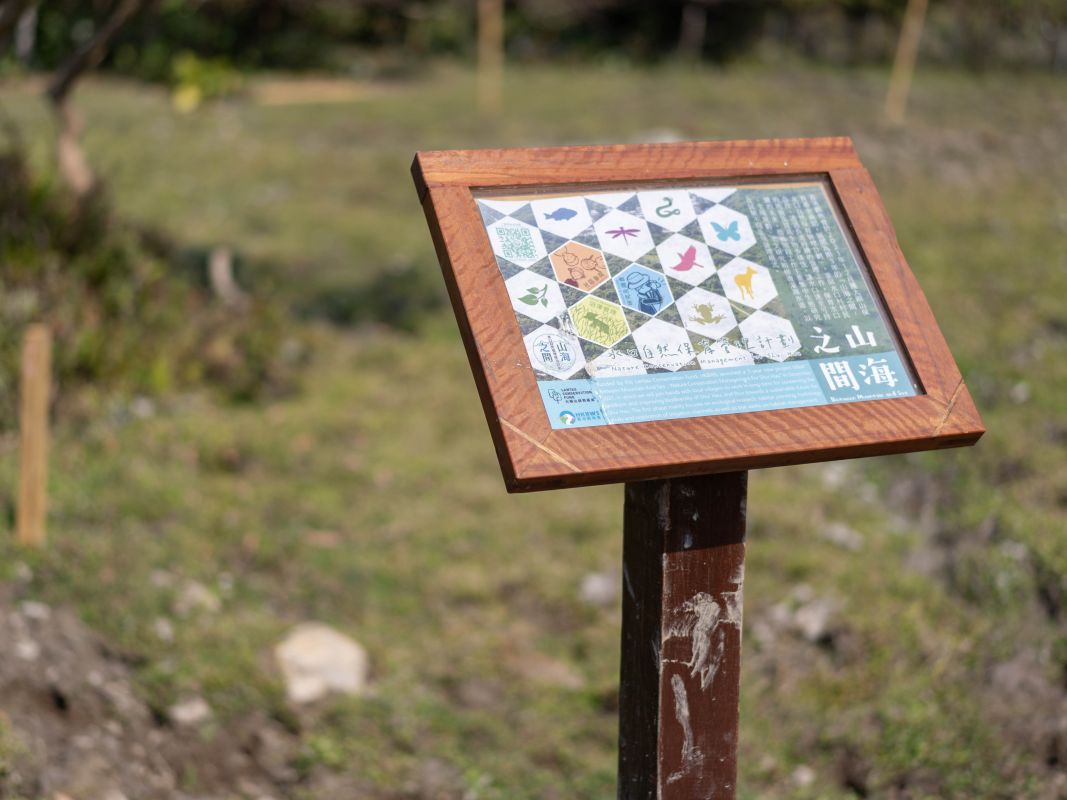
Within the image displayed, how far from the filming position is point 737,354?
6.80ft

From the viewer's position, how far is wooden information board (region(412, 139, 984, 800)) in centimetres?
194

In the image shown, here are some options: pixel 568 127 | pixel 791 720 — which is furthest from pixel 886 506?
pixel 568 127

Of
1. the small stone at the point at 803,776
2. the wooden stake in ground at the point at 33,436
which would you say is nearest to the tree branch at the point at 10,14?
the wooden stake in ground at the point at 33,436

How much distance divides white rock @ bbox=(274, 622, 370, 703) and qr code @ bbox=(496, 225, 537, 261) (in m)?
1.91

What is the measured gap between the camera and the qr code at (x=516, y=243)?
6.81 feet

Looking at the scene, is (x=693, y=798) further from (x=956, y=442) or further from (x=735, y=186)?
(x=735, y=186)

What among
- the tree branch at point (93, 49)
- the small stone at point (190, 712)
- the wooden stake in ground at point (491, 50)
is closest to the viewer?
the small stone at point (190, 712)

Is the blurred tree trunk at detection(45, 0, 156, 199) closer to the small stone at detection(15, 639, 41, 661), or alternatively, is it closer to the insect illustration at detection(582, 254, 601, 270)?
the small stone at detection(15, 639, 41, 661)

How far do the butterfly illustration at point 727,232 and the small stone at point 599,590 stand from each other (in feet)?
6.75

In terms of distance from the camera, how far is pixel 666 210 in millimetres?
2219

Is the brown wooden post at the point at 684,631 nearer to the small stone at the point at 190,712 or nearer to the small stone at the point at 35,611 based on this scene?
the small stone at the point at 190,712

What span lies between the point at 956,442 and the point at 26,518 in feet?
9.84

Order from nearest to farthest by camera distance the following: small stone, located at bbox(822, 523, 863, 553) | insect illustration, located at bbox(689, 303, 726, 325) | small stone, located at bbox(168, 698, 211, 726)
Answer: insect illustration, located at bbox(689, 303, 726, 325)
small stone, located at bbox(168, 698, 211, 726)
small stone, located at bbox(822, 523, 863, 553)

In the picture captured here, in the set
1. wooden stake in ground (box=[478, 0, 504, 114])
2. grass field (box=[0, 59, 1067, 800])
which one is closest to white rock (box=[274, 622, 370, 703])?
grass field (box=[0, 59, 1067, 800])
